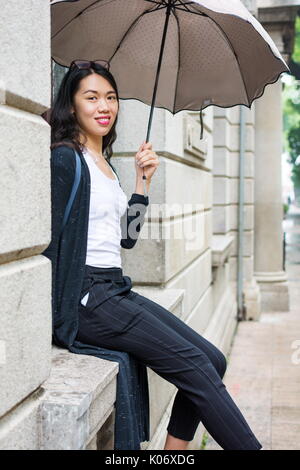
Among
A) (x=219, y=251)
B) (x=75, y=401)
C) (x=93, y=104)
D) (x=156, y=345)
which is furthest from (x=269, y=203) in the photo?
(x=75, y=401)

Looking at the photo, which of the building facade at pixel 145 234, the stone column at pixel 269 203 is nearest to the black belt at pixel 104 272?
the building facade at pixel 145 234

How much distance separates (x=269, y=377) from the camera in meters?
7.38

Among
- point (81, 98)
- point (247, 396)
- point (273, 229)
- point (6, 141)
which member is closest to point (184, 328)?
point (81, 98)

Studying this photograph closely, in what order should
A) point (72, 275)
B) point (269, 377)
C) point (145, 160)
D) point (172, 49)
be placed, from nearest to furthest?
point (72, 275) → point (145, 160) → point (172, 49) → point (269, 377)

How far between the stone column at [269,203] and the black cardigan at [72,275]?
28.6 ft

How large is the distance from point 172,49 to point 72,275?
5.70ft

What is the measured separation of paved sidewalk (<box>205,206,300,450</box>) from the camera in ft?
19.0

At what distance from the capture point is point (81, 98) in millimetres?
3221

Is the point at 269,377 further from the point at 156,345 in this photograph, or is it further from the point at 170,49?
the point at 156,345

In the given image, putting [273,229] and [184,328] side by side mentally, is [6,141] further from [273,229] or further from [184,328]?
[273,229]

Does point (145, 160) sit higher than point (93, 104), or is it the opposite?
point (93, 104)

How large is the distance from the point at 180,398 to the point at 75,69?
5.32 feet

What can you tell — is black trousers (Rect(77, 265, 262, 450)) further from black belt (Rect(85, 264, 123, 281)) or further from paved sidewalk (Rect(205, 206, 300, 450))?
paved sidewalk (Rect(205, 206, 300, 450))

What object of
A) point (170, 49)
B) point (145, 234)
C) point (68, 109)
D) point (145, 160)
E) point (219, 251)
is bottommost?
point (219, 251)
